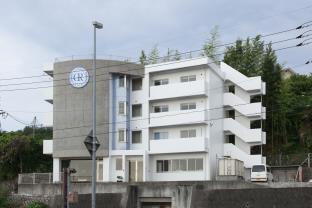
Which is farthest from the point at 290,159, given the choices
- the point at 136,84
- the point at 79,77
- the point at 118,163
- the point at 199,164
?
the point at 79,77

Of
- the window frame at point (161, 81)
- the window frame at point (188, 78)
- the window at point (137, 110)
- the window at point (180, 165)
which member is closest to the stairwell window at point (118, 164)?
the window at point (180, 165)

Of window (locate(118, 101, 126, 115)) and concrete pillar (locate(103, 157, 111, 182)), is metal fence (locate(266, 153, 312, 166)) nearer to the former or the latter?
window (locate(118, 101, 126, 115))

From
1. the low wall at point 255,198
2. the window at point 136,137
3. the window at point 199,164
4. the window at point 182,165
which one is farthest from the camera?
the window at point 136,137

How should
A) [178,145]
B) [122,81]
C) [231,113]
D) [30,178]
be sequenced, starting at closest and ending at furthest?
[178,145], [30,178], [122,81], [231,113]

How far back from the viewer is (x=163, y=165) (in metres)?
55.1

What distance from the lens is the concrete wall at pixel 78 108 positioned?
55156 millimetres

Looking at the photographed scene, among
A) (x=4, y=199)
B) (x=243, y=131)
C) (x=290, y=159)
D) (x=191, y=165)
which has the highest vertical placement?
(x=243, y=131)

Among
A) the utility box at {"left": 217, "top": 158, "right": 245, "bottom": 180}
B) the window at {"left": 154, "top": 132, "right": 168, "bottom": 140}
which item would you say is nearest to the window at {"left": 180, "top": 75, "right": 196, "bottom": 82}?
the window at {"left": 154, "top": 132, "right": 168, "bottom": 140}

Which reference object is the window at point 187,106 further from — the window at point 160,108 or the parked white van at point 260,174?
the parked white van at point 260,174

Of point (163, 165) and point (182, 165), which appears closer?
point (182, 165)

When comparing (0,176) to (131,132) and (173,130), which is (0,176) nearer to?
(131,132)

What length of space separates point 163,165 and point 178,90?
24.0ft

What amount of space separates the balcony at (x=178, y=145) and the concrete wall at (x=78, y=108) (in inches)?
185

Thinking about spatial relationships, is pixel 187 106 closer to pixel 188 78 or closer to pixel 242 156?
pixel 188 78
